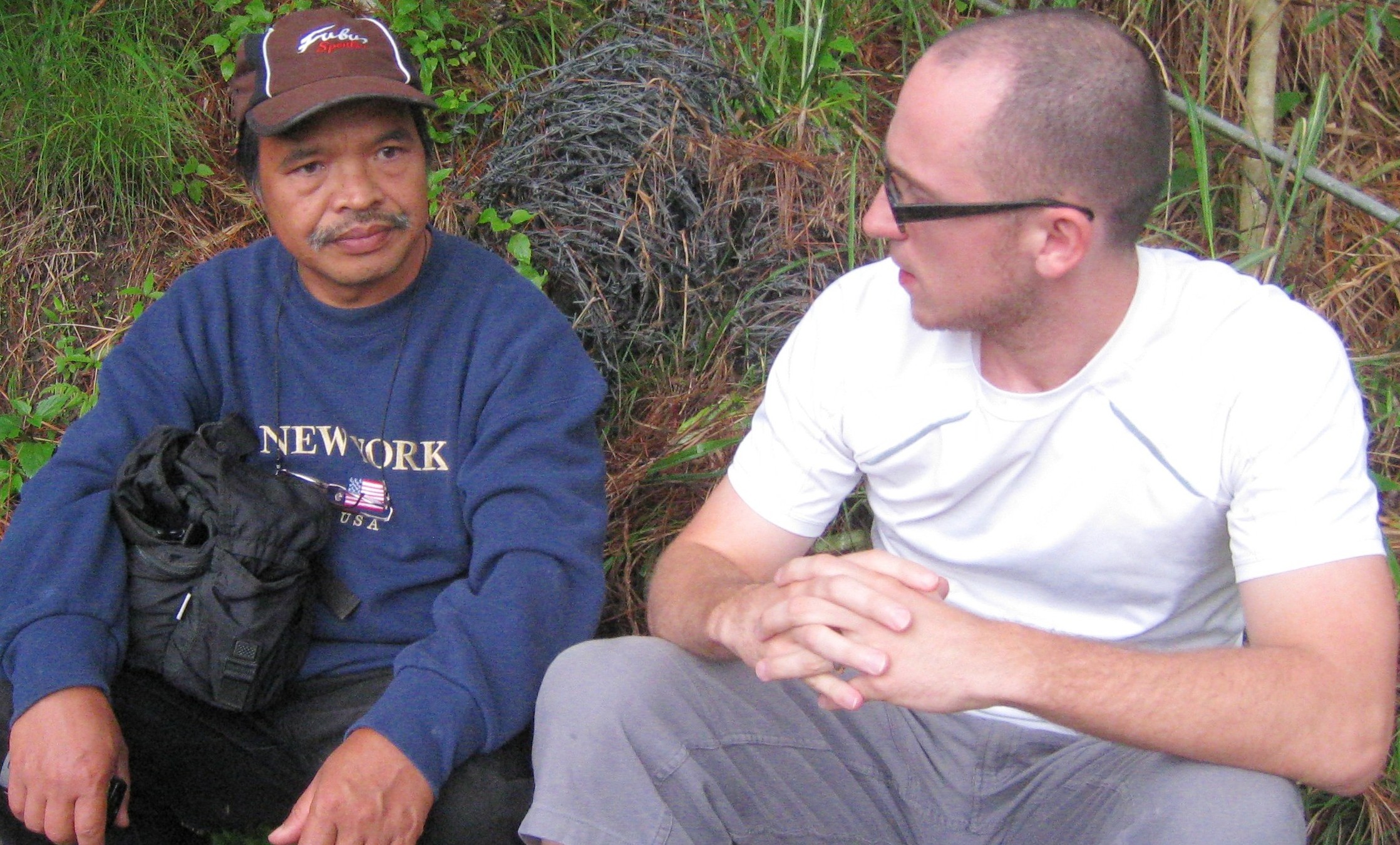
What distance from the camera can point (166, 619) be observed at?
2332mm

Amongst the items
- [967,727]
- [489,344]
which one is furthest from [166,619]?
[967,727]

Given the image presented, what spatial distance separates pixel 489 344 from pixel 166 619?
0.76m

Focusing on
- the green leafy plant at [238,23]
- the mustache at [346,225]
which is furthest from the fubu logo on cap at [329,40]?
the green leafy plant at [238,23]

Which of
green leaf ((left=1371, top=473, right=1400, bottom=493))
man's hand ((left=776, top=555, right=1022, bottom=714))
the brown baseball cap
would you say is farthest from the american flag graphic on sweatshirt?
green leaf ((left=1371, top=473, right=1400, bottom=493))

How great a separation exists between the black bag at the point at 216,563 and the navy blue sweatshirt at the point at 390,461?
0.07 metres

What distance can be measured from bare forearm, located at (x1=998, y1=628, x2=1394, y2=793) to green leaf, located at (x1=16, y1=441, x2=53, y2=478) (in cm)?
298

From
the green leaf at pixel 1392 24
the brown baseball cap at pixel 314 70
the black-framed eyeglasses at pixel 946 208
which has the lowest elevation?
the black-framed eyeglasses at pixel 946 208

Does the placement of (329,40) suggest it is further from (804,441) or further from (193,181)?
(193,181)

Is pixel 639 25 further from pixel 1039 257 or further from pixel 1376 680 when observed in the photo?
pixel 1376 680

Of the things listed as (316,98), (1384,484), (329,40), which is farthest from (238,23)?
(1384,484)

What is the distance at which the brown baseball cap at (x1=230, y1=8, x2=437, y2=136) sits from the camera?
2.32 m

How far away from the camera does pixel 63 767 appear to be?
2.12 m

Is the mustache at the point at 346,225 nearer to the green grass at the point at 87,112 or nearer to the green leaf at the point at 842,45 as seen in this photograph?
the green leaf at the point at 842,45

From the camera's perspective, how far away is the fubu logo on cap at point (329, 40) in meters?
2.37
